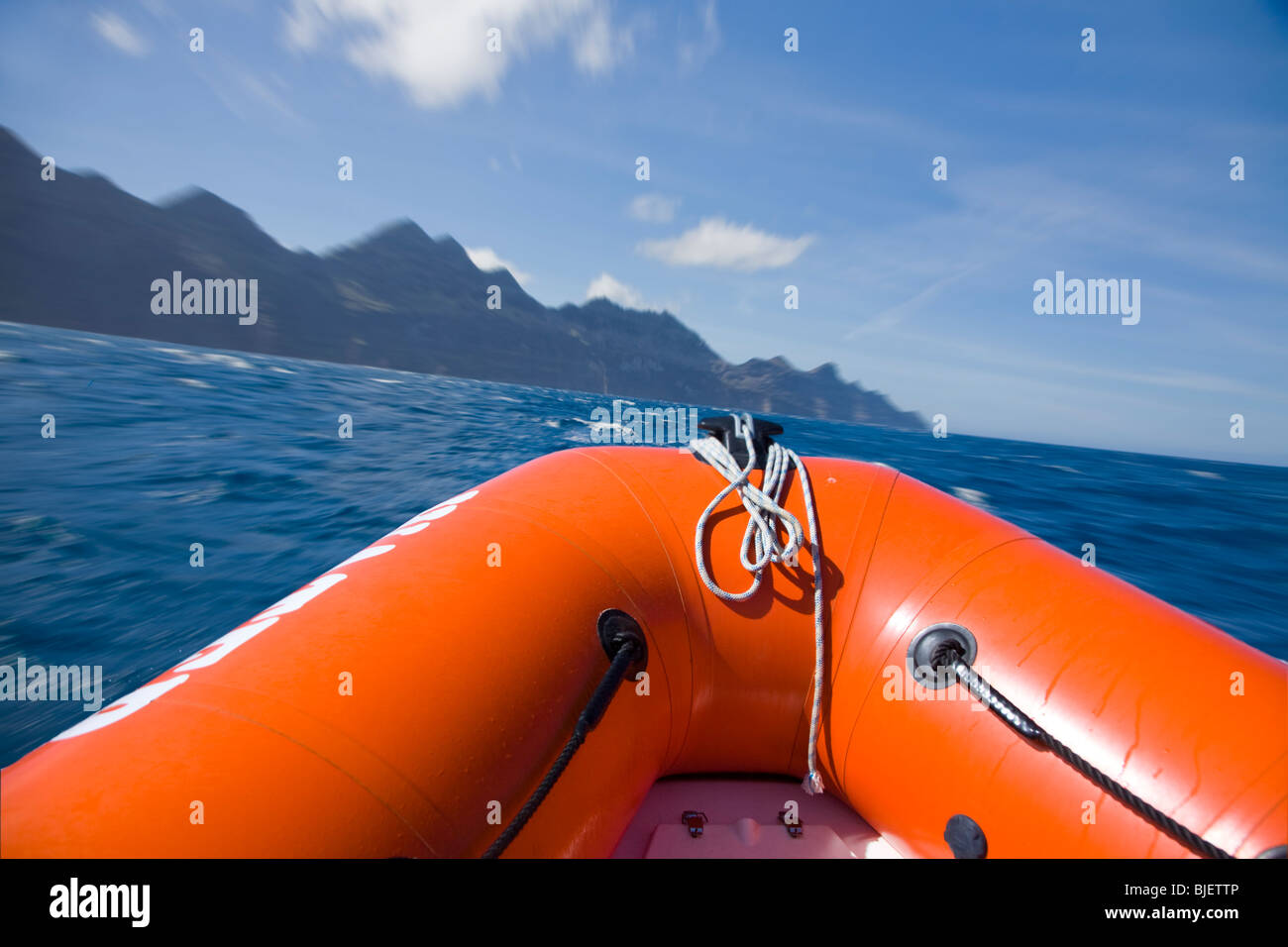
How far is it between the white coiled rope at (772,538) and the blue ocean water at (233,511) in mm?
2408

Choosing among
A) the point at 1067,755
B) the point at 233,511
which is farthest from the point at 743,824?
the point at 233,511

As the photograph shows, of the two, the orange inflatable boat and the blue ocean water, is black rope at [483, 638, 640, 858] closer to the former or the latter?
the orange inflatable boat

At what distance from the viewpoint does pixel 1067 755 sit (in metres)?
1.20

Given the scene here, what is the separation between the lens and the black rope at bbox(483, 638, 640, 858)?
3.55 ft

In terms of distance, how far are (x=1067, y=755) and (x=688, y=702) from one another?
0.91 m

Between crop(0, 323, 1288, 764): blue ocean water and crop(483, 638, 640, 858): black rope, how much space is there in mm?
1953

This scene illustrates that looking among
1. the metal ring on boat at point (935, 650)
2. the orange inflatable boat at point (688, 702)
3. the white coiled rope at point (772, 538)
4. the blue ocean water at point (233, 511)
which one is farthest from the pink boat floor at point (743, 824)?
the blue ocean water at point (233, 511)

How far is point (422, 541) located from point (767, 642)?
1035 millimetres

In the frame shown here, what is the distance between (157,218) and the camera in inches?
4016

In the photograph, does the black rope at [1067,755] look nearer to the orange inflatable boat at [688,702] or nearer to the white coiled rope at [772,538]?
the orange inflatable boat at [688,702]

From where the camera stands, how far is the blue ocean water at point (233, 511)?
268 cm

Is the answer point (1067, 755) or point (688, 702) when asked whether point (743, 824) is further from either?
point (1067, 755)
